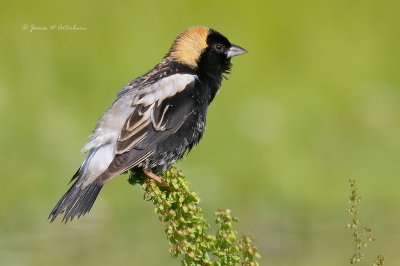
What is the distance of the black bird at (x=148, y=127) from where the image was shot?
13.3 feet

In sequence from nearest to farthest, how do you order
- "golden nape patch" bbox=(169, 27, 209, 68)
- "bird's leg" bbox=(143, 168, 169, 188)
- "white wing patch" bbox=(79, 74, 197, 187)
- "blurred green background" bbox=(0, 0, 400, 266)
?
1. "bird's leg" bbox=(143, 168, 169, 188)
2. "white wing patch" bbox=(79, 74, 197, 187)
3. "golden nape patch" bbox=(169, 27, 209, 68)
4. "blurred green background" bbox=(0, 0, 400, 266)

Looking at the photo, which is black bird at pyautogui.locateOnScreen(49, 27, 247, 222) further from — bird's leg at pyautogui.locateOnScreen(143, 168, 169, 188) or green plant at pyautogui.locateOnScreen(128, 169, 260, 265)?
green plant at pyautogui.locateOnScreen(128, 169, 260, 265)

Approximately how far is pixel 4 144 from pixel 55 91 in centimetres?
64

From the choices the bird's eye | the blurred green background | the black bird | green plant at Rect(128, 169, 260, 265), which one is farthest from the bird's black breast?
the blurred green background

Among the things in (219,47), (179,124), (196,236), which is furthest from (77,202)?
(219,47)

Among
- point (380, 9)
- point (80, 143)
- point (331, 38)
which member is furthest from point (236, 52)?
point (380, 9)

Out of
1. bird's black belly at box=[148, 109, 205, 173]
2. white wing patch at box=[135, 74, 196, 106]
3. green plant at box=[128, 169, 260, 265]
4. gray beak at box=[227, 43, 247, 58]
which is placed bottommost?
green plant at box=[128, 169, 260, 265]

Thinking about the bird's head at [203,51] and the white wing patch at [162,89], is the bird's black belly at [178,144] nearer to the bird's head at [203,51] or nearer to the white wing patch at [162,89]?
the white wing patch at [162,89]

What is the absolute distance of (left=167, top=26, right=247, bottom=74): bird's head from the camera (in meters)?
4.63

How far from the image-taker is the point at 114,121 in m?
4.19

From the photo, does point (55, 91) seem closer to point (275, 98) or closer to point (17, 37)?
point (17, 37)

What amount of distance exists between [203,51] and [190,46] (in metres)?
0.07

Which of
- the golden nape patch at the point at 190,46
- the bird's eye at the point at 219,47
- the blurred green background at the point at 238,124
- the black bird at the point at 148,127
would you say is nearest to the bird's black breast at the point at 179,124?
the black bird at the point at 148,127

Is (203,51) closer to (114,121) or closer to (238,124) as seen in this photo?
(114,121)
